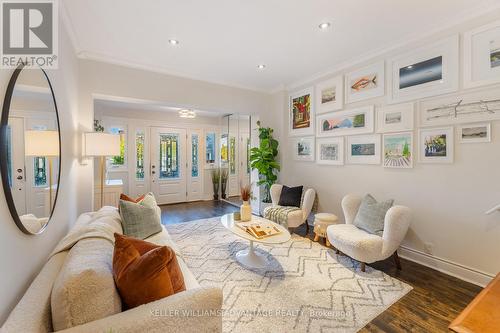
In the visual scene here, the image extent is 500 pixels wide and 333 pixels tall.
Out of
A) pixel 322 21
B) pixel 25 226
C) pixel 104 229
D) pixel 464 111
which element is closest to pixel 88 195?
pixel 104 229

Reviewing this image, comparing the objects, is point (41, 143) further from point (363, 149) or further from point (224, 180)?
point (224, 180)

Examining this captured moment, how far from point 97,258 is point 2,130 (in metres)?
0.77

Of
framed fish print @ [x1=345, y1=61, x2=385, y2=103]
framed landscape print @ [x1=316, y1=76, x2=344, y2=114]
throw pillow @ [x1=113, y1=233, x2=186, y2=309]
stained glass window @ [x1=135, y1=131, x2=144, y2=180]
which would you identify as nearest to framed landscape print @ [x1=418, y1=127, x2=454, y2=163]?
framed fish print @ [x1=345, y1=61, x2=385, y2=103]

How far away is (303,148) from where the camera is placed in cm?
432

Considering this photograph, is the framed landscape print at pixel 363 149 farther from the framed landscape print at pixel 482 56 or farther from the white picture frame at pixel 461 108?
the framed landscape print at pixel 482 56

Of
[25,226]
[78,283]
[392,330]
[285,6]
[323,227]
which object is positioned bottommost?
[392,330]

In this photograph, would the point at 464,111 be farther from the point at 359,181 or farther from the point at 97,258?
the point at 97,258

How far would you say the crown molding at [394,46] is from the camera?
231cm

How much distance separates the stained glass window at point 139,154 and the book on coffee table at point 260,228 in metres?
4.14

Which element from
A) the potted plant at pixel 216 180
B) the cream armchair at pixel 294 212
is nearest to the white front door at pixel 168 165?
the potted plant at pixel 216 180

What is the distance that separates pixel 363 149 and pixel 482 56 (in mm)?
1522

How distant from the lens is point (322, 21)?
246 cm

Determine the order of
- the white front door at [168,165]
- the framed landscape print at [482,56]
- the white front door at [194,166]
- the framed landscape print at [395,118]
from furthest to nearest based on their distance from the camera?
the white front door at [194,166], the white front door at [168,165], the framed landscape print at [395,118], the framed landscape print at [482,56]

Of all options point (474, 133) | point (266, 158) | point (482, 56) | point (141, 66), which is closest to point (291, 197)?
point (266, 158)
